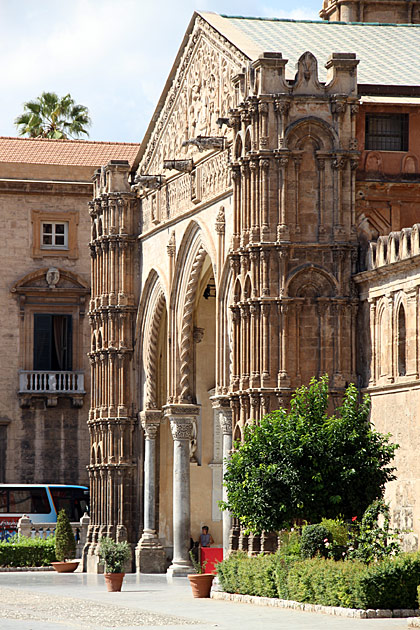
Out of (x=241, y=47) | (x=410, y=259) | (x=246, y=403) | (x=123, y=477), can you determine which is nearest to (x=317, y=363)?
(x=246, y=403)

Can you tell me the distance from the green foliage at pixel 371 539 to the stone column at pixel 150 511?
16.7 m

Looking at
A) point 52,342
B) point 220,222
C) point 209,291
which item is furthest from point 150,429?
point 52,342

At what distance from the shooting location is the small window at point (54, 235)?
192 feet

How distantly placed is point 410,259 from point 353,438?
13.1 ft

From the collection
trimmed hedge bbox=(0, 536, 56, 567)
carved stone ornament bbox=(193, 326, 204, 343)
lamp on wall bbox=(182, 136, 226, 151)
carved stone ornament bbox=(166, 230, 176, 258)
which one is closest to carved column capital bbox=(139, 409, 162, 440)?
carved stone ornament bbox=(193, 326, 204, 343)

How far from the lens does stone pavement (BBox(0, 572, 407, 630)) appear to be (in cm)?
2338

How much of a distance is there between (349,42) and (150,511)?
14.2 m

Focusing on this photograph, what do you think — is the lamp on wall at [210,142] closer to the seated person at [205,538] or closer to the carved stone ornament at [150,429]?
the carved stone ornament at [150,429]

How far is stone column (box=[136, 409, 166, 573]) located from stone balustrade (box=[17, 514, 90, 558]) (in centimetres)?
603

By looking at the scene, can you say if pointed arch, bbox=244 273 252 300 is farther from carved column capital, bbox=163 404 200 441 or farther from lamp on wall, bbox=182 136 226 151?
carved column capital, bbox=163 404 200 441

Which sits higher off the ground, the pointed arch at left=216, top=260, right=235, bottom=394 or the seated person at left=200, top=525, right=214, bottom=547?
the pointed arch at left=216, top=260, right=235, bottom=394

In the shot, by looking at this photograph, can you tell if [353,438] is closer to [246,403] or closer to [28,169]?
[246,403]

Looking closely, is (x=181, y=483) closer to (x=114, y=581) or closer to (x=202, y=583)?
(x=114, y=581)

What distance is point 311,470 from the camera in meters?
29.6
